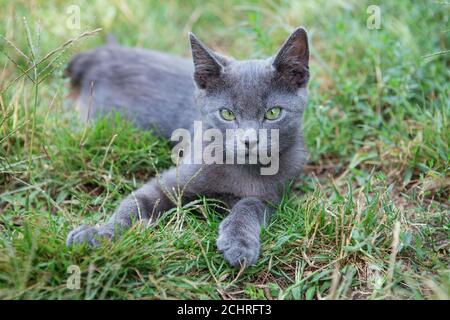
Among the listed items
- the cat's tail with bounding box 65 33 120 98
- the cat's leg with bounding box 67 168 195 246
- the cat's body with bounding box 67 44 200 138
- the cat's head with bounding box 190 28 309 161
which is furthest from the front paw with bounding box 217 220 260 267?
the cat's tail with bounding box 65 33 120 98

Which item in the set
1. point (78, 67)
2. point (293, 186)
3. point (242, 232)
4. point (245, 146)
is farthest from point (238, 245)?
point (78, 67)

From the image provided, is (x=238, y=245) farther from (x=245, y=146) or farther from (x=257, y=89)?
(x=257, y=89)

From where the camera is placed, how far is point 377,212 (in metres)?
2.36

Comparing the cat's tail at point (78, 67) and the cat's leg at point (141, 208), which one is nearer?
the cat's leg at point (141, 208)

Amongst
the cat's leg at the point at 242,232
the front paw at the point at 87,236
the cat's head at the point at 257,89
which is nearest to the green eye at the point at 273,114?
the cat's head at the point at 257,89

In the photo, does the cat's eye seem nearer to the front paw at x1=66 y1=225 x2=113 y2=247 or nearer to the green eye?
the green eye

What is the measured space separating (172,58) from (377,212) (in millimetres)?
1871

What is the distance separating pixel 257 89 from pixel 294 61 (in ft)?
0.80

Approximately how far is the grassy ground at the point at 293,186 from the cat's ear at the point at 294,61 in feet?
1.80

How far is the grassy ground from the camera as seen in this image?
205 cm

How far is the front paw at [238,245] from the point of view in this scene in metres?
2.11

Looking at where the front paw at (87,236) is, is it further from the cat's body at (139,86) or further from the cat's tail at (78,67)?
the cat's tail at (78,67)

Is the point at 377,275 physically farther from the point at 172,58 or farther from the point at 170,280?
the point at 172,58

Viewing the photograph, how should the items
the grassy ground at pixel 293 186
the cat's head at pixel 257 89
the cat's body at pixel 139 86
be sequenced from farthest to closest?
the cat's body at pixel 139 86
the cat's head at pixel 257 89
the grassy ground at pixel 293 186
